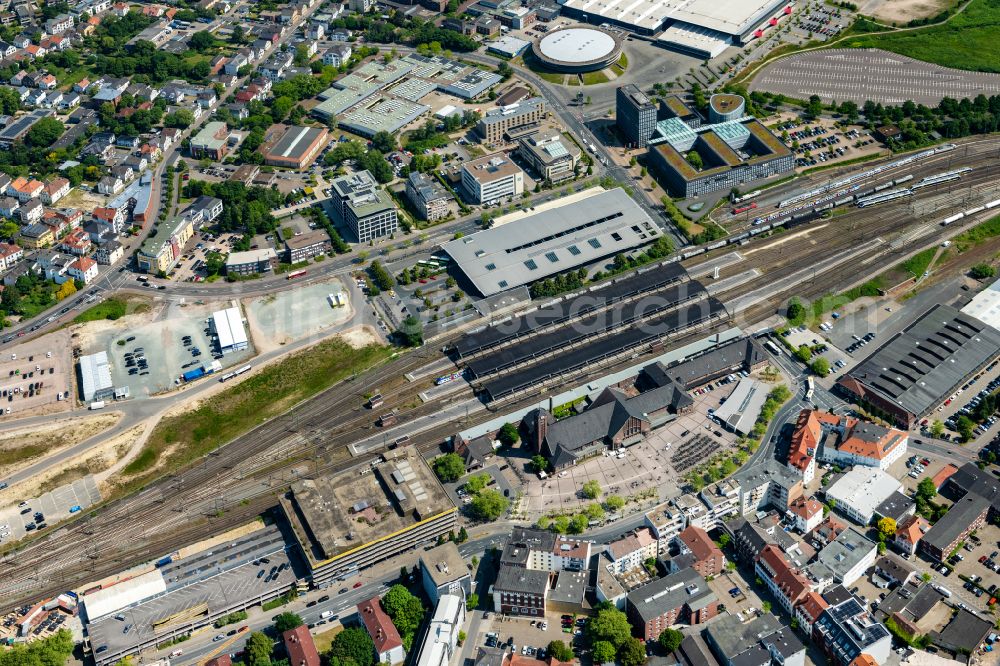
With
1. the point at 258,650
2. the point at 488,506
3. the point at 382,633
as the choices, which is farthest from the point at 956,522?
the point at 258,650

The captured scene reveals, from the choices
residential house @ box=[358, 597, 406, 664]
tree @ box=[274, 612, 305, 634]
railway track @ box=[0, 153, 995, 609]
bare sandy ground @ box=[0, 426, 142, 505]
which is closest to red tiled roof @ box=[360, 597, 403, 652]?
residential house @ box=[358, 597, 406, 664]

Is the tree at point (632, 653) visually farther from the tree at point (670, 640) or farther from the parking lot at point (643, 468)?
the parking lot at point (643, 468)

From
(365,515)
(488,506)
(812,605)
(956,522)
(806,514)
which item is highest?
(956,522)

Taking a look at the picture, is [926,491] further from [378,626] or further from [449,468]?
[378,626]

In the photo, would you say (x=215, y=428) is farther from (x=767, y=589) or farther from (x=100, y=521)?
(x=767, y=589)

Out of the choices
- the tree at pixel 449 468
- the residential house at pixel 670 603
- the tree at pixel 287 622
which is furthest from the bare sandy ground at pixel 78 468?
the residential house at pixel 670 603
